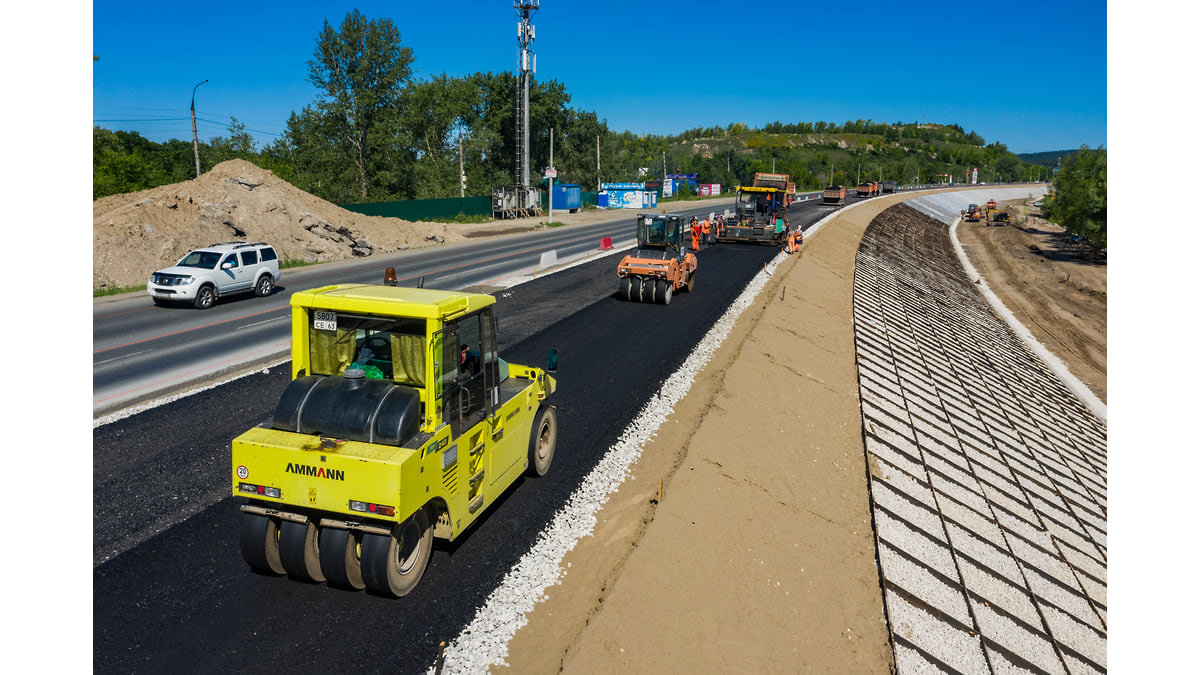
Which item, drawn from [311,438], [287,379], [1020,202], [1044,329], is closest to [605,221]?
[1044,329]

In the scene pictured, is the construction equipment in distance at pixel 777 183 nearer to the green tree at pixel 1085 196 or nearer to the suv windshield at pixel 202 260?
the green tree at pixel 1085 196

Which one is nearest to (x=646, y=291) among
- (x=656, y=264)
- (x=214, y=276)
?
(x=656, y=264)

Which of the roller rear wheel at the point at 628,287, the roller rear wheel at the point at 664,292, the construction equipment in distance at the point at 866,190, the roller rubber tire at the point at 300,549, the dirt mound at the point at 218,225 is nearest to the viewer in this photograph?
the roller rubber tire at the point at 300,549

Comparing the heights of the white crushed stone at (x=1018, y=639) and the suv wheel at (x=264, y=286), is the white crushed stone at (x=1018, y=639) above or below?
below

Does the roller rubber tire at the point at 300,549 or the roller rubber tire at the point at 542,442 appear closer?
the roller rubber tire at the point at 300,549

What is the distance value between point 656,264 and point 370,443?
16.7 meters

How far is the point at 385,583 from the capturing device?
275 inches

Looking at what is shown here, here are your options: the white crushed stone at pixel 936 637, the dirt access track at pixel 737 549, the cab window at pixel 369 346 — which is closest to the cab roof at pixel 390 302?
the cab window at pixel 369 346

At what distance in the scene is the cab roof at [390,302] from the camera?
23.5 ft

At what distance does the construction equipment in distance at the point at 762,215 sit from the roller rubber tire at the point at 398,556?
33.3 metres

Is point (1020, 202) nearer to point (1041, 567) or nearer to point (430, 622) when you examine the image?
point (1041, 567)

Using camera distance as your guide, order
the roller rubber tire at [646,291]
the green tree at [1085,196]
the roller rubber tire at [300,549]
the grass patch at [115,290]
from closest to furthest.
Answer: the roller rubber tire at [300,549], the roller rubber tire at [646,291], the grass patch at [115,290], the green tree at [1085,196]

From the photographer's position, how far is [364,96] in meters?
62.3

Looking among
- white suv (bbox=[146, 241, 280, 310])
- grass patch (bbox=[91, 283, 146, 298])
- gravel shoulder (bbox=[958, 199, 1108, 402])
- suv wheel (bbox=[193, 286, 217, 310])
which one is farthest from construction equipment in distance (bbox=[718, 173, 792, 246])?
grass patch (bbox=[91, 283, 146, 298])
